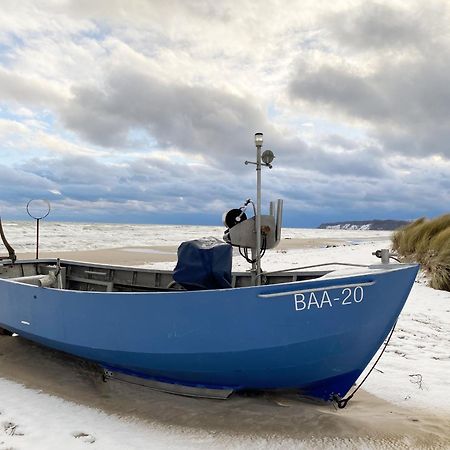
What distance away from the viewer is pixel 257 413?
14.8 feet

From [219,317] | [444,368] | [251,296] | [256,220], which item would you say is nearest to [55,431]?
[219,317]

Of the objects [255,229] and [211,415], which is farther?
[255,229]

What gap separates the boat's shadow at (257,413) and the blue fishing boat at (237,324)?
166mm

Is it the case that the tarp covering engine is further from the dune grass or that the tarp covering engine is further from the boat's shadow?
the dune grass

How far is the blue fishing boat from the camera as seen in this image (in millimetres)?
4145

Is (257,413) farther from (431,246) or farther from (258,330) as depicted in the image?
(431,246)

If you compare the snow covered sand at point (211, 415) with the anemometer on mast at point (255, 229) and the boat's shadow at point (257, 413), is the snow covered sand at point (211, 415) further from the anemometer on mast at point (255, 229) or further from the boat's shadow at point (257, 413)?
the anemometer on mast at point (255, 229)

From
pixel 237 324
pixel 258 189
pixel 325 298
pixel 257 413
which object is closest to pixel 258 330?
pixel 237 324

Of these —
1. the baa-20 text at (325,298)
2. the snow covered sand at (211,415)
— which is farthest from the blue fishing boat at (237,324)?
the snow covered sand at (211,415)

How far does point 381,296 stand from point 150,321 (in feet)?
7.52

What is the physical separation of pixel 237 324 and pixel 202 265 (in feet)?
3.48

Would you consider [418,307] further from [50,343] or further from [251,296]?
[50,343]

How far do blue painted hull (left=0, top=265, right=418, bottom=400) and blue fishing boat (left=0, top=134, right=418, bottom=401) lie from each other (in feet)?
0.03

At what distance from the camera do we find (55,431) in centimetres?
411
